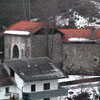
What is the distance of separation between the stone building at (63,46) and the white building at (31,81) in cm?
948

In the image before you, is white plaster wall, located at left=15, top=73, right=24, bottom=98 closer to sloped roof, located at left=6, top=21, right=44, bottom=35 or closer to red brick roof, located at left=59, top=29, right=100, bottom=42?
sloped roof, located at left=6, top=21, right=44, bottom=35

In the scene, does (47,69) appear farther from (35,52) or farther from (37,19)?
(37,19)

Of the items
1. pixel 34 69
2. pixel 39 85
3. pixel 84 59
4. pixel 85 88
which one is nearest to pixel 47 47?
pixel 84 59

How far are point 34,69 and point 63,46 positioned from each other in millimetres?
11290

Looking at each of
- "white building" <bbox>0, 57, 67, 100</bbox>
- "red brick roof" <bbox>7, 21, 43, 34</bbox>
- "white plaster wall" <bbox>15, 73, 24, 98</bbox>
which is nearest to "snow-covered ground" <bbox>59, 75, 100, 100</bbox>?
"white building" <bbox>0, 57, 67, 100</bbox>

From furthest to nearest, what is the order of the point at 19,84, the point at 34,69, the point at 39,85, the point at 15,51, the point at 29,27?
the point at 15,51
the point at 29,27
the point at 34,69
the point at 39,85
the point at 19,84

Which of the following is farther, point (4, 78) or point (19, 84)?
point (4, 78)

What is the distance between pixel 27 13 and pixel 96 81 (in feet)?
90.4

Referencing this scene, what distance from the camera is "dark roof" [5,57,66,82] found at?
32.9m

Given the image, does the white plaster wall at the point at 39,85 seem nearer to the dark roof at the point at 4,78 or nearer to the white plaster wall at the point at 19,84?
the white plaster wall at the point at 19,84

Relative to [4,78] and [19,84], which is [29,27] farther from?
[19,84]

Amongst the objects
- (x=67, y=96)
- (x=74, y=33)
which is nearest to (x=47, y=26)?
(x=74, y=33)

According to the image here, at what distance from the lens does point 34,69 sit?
33.9 m

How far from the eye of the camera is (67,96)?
117 feet
